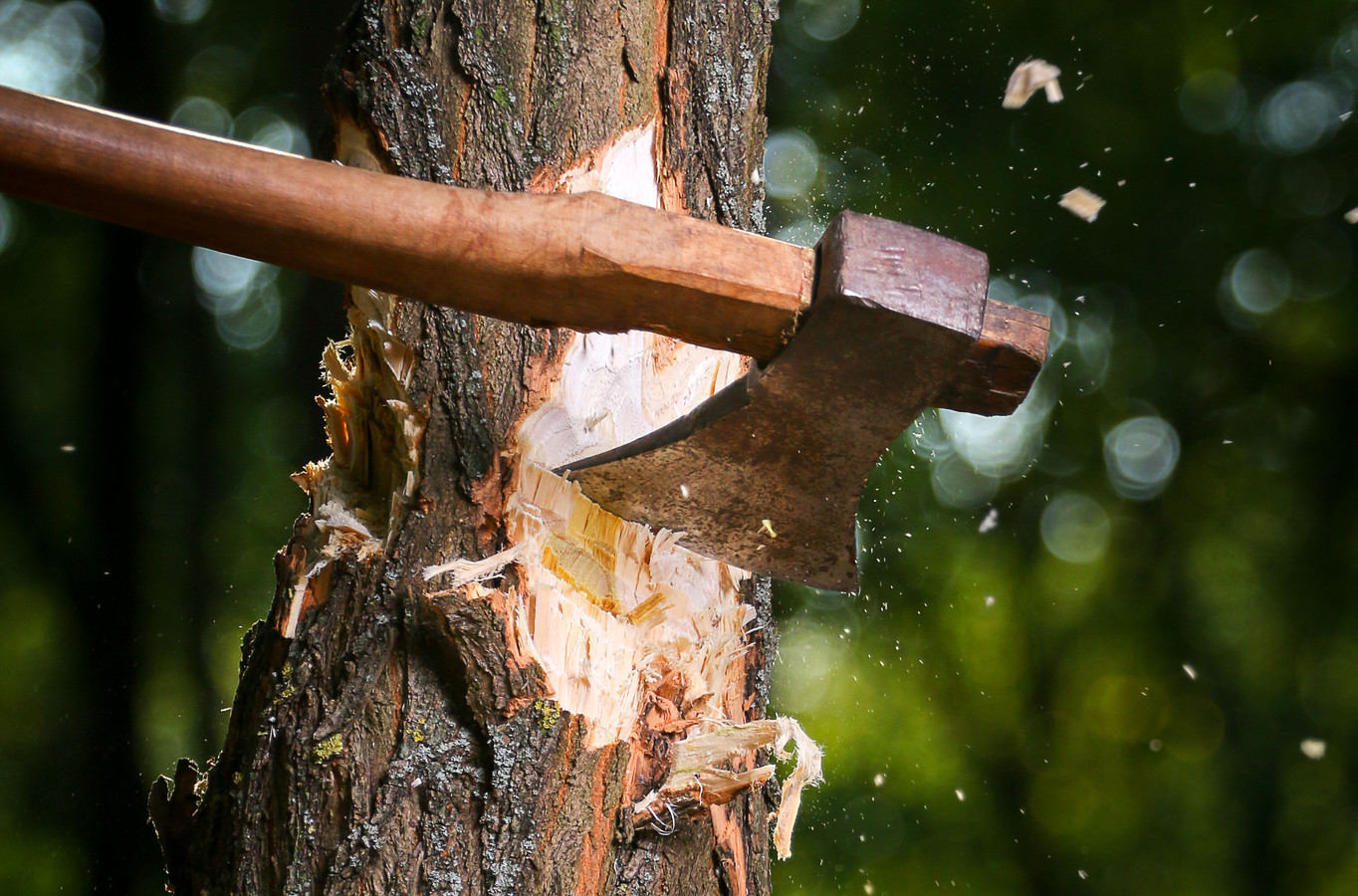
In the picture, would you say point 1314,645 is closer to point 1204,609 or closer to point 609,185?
point 1204,609

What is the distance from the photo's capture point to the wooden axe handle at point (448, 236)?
963mm

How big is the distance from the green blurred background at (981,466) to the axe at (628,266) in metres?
2.72

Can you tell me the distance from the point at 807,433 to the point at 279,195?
2.30 ft

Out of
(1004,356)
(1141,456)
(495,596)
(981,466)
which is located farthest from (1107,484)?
(495,596)

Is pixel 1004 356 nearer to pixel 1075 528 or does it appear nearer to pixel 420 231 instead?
pixel 420 231

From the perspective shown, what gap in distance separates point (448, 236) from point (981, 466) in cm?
338

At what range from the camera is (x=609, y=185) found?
54.8 inches

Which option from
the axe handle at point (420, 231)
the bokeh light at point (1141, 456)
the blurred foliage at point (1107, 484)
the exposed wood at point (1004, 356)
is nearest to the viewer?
the axe handle at point (420, 231)

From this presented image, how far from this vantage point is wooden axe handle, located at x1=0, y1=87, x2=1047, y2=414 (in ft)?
3.16

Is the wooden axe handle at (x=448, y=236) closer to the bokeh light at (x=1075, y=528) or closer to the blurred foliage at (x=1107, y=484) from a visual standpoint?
the blurred foliage at (x=1107, y=484)

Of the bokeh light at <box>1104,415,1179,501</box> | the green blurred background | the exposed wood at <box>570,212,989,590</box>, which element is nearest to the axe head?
the exposed wood at <box>570,212,989,590</box>

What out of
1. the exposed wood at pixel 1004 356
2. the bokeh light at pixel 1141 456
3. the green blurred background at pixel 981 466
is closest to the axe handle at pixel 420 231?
the exposed wood at pixel 1004 356

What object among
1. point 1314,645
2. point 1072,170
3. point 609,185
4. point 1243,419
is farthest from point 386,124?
point 1314,645

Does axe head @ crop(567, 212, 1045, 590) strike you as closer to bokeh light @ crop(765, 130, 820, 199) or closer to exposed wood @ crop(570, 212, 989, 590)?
exposed wood @ crop(570, 212, 989, 590)
